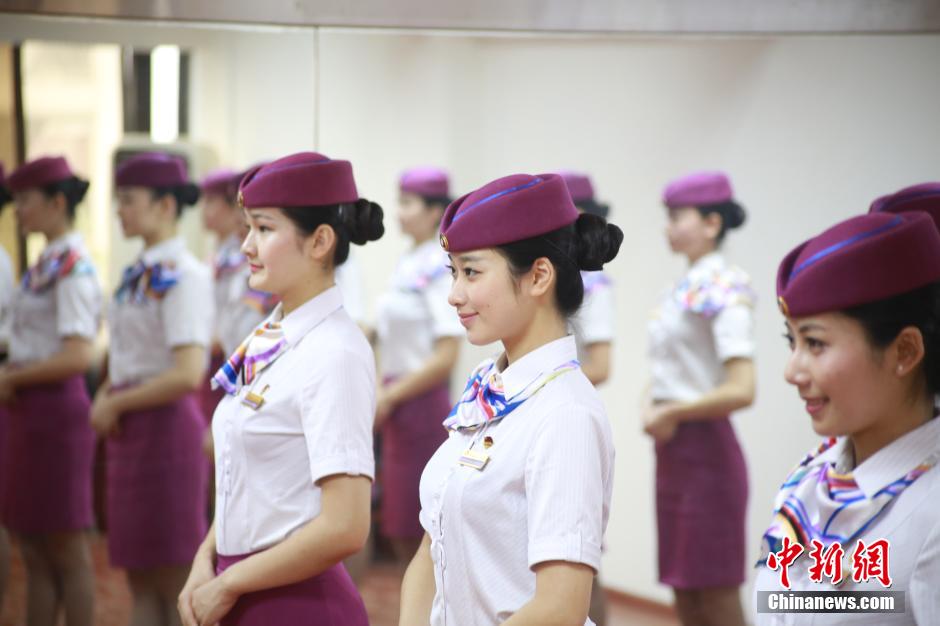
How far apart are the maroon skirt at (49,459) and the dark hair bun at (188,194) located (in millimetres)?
637

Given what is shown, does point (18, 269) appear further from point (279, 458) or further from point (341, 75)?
point (279, 458)

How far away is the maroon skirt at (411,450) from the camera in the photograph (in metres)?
4.36

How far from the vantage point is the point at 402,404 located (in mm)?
4406

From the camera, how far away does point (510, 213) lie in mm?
1919

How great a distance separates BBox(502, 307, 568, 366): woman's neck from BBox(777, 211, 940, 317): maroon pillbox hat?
0.40 meters

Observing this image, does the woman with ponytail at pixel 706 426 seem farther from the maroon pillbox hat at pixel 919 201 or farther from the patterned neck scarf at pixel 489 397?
the patterned neck scarf at pixel 489 397

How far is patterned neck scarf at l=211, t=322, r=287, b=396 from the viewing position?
2389 millimetres

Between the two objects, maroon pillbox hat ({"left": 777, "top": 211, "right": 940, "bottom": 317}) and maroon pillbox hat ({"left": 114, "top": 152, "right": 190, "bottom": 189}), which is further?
maroon pillbox hat ({"left": 114, "top": 152, "right": 190, "bottom": 189})

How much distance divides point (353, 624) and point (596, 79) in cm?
Result: 234

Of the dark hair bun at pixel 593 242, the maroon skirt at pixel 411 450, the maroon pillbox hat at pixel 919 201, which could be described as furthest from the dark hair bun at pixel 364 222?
the maroon skirt at pixel 411 450

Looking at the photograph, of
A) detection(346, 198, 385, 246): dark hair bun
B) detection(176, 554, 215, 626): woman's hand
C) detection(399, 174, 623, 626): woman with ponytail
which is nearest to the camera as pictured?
detection(399, 174, 623, 626): woman with ponytail

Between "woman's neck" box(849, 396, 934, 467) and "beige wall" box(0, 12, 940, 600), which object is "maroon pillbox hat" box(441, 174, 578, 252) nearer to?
"woman's neck" box(849, 396, 934, 467)

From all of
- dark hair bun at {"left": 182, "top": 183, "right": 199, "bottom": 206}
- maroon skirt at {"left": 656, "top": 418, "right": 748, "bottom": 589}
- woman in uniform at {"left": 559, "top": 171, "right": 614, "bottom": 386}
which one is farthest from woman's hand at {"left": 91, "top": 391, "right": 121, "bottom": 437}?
maroon skirt at {"left": 656, "top": 418, "right": 748, "bottom": 589}

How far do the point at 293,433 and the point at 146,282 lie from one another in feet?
5.42
